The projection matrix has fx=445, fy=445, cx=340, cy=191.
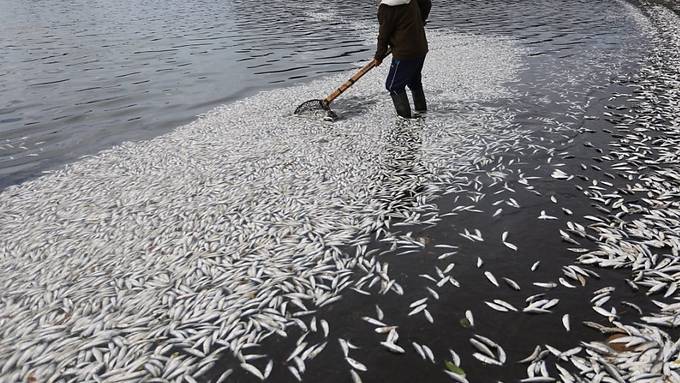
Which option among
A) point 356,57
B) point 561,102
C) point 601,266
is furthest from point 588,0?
point 601,266

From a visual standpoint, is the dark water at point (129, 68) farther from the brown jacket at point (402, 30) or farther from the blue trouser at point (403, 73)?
the brown jacket at point (402, 30)

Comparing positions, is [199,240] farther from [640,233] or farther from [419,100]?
[419,100]

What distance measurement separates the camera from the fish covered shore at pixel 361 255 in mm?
5105

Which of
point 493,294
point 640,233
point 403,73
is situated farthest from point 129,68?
point 640,233

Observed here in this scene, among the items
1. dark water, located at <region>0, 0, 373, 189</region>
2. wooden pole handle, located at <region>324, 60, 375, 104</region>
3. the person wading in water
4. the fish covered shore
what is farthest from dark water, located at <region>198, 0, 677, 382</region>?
dark water, located at <region>0, 0, 373, 189</region>

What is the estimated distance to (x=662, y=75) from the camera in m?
16.8

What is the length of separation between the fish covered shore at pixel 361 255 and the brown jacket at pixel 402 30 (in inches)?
84.8

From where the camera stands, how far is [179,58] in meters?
25.0

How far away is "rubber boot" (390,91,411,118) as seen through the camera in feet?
42.5

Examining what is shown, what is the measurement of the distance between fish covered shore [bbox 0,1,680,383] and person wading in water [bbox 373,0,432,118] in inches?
55.9

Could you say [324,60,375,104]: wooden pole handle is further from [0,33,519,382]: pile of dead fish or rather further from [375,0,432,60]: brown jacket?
[0,33,519,382]: pile of dead fish

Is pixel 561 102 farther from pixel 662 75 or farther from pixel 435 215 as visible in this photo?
pixel 435 215

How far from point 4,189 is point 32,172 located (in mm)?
1006

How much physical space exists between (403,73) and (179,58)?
56.3 ft
